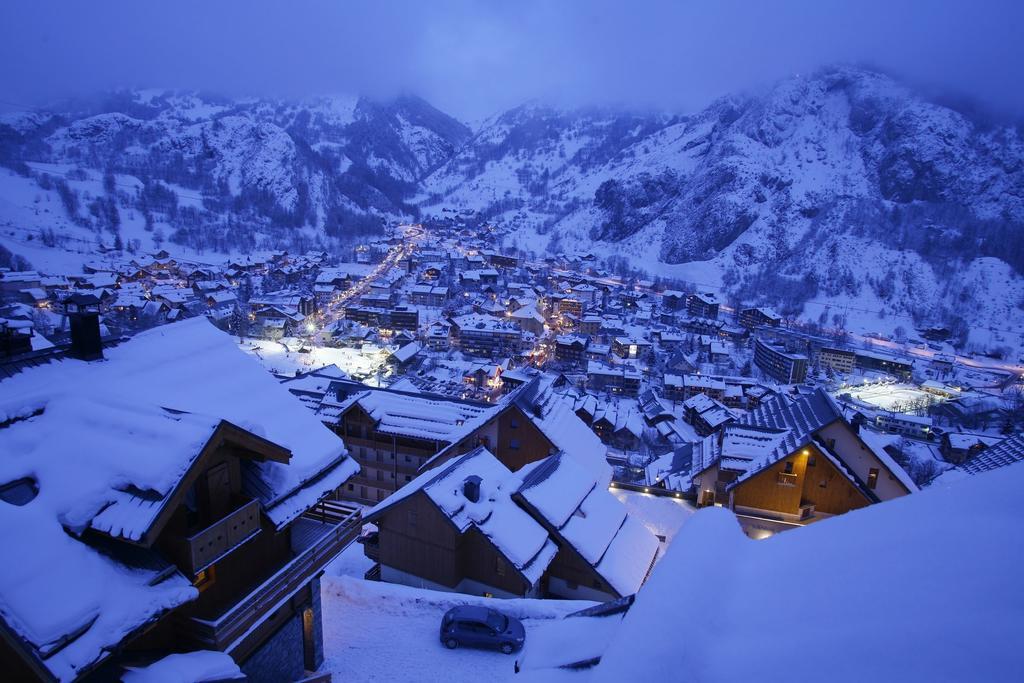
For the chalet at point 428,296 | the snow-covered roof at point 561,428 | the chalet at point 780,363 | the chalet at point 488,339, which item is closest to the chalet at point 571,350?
the chalet at point 488,339

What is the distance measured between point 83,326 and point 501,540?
28.2 feet

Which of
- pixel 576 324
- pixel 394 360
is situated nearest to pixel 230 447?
pixel 394 360

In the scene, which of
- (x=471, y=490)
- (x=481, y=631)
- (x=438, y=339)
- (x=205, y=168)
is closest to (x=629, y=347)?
(x=438, y=339)

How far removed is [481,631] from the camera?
9359mm

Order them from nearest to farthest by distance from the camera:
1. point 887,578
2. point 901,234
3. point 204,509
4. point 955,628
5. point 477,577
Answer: point 955,628 → point 887,578 → point 204,509 → point 477,577 → point 901,234

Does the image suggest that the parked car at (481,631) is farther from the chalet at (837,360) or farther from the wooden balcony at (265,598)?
the chalet at (837,360)

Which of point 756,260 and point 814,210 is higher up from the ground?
point 814,210

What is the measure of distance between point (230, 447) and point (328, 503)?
3245mm

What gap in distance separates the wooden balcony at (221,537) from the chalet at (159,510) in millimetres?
21

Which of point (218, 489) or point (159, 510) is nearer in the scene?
point (159, 510)

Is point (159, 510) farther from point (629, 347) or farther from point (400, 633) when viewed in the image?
point (629, 347)

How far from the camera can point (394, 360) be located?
56.7 m

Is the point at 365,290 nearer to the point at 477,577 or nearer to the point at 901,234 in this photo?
the point at 477,577

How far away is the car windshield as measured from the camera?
30.7 ft
